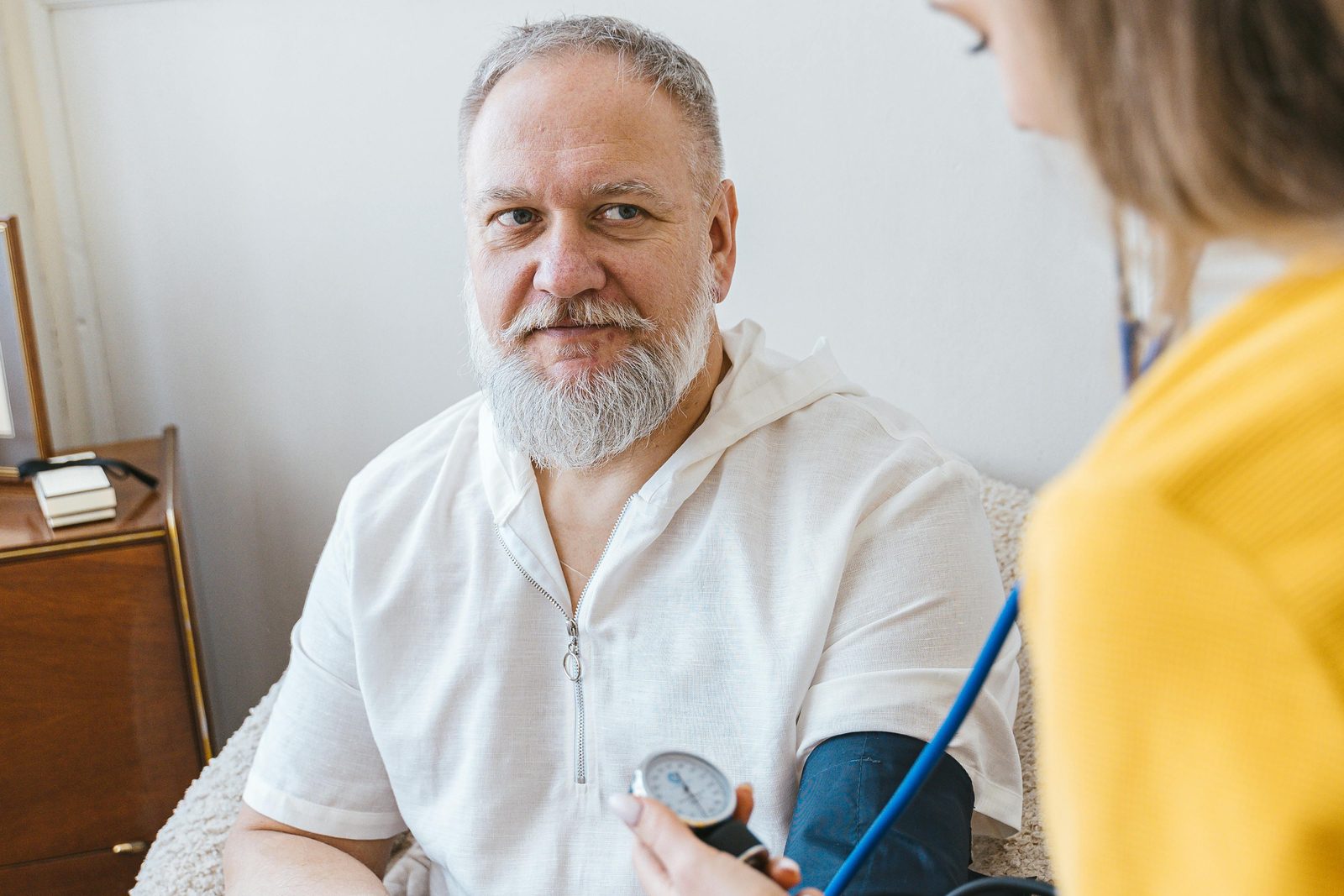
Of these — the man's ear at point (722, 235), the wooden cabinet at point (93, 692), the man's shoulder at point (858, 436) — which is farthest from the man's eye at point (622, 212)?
the wooden cabinet at point (93, 692)

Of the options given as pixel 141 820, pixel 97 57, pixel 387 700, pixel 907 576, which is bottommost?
pixel 141 820

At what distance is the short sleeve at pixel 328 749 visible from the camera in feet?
3.98

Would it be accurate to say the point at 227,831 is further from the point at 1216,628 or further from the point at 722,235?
the point at 1216,628

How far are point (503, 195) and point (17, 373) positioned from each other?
0.92 metres

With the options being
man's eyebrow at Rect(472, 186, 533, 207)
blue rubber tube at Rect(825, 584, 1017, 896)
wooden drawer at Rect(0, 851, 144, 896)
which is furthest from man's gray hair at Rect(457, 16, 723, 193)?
wooden drawer at Rect(0, 851, 144, 896)

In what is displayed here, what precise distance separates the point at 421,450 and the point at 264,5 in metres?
0.94

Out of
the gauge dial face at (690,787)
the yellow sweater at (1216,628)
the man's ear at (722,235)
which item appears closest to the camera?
the yellow sweater at (1216,628)

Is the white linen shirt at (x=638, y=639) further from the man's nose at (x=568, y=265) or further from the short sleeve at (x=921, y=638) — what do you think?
the man's nose at (x=568, y=265)

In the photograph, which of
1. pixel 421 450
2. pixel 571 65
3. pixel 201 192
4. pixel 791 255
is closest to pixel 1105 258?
pixel 791 255

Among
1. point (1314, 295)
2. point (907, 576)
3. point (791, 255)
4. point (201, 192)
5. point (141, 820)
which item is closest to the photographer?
point (1314, 295)

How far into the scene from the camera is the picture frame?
5.24 ft

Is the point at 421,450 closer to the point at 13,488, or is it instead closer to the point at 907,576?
the point at 907,576

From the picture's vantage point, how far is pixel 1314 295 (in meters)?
0.37

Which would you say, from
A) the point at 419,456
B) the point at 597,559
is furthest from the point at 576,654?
the point at 419,456
